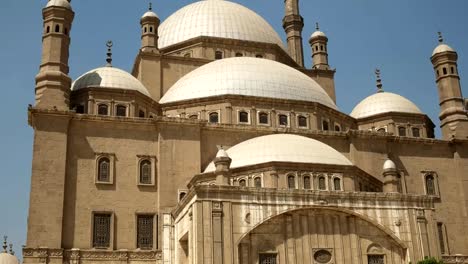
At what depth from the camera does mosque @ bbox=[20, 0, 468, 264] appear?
1919 centimetres

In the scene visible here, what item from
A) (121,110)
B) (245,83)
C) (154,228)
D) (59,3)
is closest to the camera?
(154,228)

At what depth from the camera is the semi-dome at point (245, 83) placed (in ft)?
92.7

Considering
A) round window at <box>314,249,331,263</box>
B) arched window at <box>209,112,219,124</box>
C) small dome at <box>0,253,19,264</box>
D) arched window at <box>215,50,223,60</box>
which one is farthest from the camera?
small dome at <box>0,253,19,264</box>

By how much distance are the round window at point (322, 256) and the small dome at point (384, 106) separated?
50.2 ft

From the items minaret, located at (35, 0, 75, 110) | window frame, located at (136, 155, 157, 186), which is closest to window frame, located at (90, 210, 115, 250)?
window frame, located at (136, 155, 157, 186)

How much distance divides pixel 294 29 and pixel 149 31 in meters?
9.88

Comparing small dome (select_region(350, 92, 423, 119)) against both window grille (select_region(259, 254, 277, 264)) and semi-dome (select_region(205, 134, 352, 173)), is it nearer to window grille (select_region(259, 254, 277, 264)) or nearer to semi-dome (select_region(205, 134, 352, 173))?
semi-dome (select_region(205, 134, 352, 173))

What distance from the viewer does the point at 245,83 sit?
2855 centimetres

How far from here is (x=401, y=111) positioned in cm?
3275

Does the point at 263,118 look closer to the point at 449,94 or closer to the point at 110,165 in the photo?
the point at 110,165

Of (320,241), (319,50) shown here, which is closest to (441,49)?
(319,50)

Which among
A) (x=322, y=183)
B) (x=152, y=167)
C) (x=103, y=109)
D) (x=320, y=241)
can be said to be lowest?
(x=320, y=241)

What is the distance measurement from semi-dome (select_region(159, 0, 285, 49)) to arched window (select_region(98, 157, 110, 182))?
1260 centimetres

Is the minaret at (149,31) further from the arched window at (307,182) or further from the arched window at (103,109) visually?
the arched window at (307,182)
